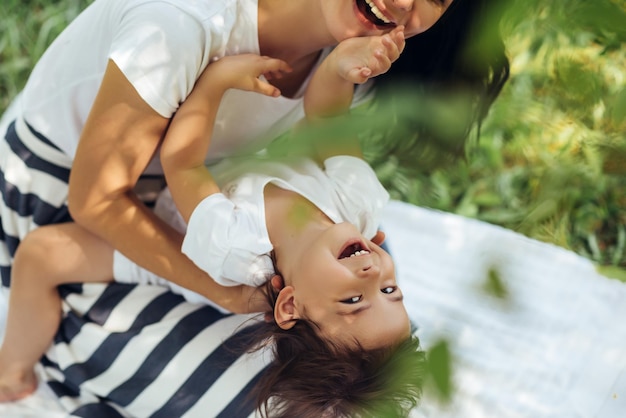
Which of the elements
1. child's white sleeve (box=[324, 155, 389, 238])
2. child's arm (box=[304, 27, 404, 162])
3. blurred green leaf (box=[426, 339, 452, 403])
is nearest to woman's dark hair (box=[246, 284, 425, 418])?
child's white sleeve (box=[324, 155, 389, 238])

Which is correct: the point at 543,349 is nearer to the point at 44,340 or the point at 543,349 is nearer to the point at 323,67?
the point at 323,67

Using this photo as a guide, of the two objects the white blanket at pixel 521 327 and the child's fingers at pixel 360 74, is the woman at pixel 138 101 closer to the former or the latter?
the child's fingers at pixel 360 74

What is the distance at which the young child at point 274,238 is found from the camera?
1513 mm

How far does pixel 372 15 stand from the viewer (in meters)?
1.44

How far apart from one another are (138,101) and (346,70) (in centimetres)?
42

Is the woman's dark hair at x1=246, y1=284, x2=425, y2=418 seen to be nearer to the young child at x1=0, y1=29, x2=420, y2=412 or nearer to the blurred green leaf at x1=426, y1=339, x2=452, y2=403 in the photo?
the young child at x1=0, y1=29, x2=420, y2=412

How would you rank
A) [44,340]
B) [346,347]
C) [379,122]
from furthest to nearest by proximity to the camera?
[44,340], [346,347], [379,122]

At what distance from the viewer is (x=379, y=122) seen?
1.96ft

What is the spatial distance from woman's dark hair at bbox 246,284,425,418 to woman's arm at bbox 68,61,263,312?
187mm

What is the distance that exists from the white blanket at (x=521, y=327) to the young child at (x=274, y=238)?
347 mm

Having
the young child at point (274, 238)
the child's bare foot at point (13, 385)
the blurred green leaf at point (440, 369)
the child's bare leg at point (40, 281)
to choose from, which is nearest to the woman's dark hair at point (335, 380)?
the young child at point (274, 238)

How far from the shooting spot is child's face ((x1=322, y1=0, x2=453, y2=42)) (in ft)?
4.65

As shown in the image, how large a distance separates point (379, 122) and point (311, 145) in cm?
6

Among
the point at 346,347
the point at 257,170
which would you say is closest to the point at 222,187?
the point at 257,170
